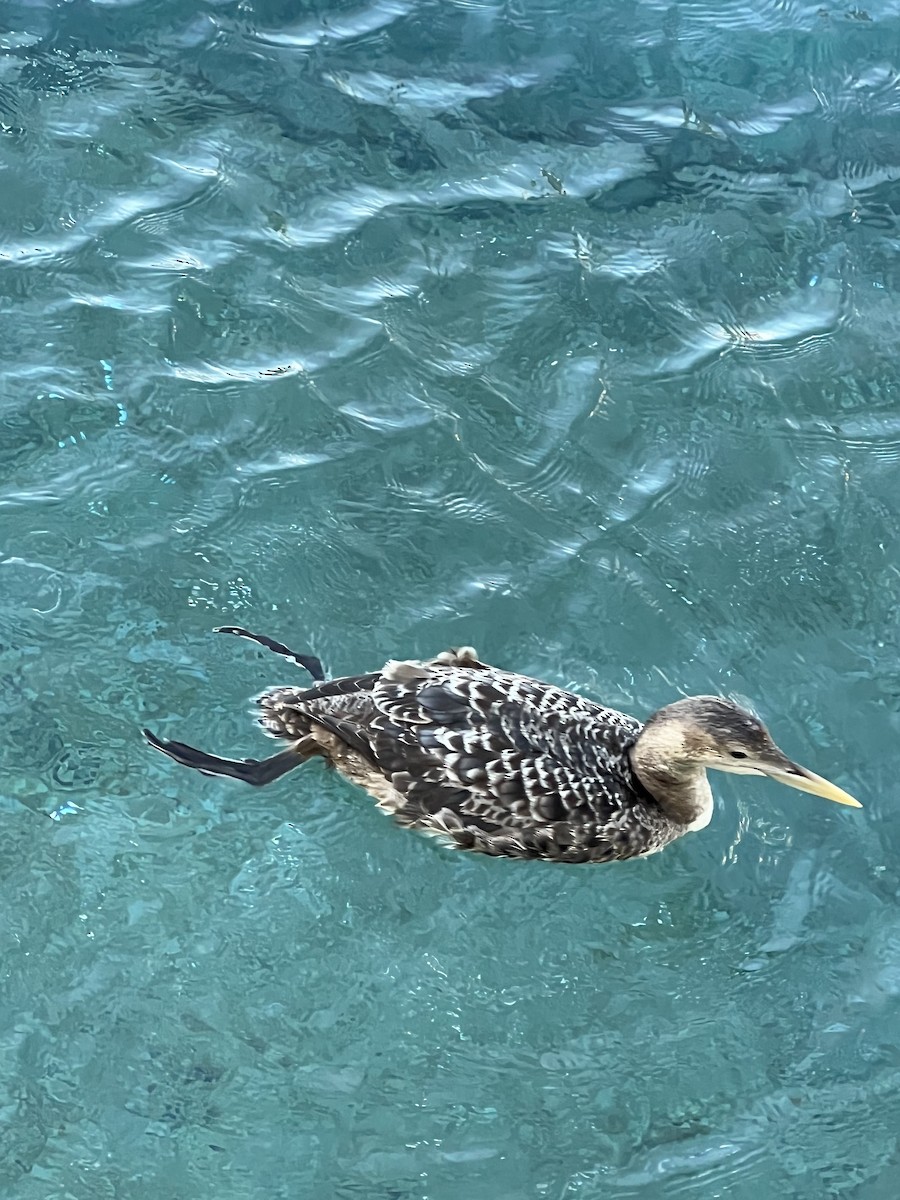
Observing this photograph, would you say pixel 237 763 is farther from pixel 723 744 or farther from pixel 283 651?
pixel 723 744

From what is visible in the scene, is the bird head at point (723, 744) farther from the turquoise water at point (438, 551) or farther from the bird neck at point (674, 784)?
the turquoise water at point (438, 551)

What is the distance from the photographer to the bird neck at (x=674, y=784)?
5.51 metres

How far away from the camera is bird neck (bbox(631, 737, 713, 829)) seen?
18.1ft

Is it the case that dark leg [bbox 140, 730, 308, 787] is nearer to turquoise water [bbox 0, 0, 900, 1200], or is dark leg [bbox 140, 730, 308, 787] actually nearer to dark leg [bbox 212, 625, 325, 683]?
turquoise water [bbox 0, 0, 900, 1200]

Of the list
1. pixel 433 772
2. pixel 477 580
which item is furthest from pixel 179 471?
pixel 433 772

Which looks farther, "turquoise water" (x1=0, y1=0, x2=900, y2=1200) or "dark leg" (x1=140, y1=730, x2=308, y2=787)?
"dark leg" (x1=140, y1=730, x2=308, y2=787)

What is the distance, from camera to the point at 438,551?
6586 mm

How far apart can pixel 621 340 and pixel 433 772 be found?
10.5 feet

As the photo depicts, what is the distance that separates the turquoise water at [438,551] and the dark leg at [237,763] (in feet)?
0.25

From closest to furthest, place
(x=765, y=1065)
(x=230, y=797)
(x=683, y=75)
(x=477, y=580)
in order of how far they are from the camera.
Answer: (x=765, y=1065), (x=230, y=797), (x=477, y=580), (x=683, y=75)

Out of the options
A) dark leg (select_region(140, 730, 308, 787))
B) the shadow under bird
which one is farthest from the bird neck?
dark leg (select_region(140, 730, 308, 787))

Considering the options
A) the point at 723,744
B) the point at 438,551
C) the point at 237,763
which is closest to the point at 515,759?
the point at 723,744

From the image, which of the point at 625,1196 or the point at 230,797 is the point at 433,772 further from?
the point at 625,1196

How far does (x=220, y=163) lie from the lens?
8211mm
